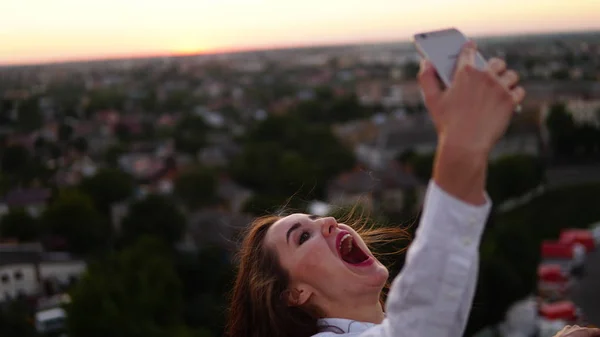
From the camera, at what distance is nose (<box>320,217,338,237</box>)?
1051mm

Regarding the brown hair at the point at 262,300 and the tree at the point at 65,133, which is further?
the tree at the point at 65,133

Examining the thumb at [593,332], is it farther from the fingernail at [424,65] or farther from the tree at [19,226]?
the tree at [19,226]

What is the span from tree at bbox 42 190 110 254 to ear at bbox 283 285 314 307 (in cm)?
1199

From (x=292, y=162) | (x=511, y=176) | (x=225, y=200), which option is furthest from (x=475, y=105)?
(x=292, y=162)

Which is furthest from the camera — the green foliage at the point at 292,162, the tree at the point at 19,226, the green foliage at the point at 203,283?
the green foliage at the point at 292,162

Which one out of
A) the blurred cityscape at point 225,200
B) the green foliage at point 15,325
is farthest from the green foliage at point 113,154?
the green foliage at point 15,325

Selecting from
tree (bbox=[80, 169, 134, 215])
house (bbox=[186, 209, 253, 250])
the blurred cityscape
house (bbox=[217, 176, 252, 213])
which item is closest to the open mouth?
the blurred cityscape

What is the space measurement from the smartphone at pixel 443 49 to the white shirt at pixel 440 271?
0.36 feet

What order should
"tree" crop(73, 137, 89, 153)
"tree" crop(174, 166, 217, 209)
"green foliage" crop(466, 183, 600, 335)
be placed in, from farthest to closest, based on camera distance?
"tree" crop(73, 137, 89, 153) < "tree" crop(174, 166, 217, 209) < "green foliage" crop(466, 183, 600, 335)

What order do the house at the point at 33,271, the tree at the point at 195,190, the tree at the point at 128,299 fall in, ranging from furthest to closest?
the tree at the point at 195,190, the house at the point at 33,271, the tree at the point at 128,299

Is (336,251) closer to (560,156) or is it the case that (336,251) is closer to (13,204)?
(13,204)

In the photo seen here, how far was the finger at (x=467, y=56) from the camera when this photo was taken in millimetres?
669

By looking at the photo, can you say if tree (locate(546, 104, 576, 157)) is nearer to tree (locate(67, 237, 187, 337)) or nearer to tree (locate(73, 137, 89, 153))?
Result: tree (locate(67, 237, 187, 337))

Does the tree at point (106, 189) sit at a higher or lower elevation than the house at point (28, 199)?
higher
